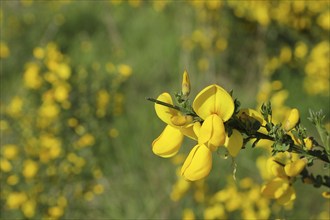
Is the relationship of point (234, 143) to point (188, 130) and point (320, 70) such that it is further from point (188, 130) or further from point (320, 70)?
point (320, 70)

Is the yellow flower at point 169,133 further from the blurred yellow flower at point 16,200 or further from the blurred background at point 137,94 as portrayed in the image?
the blurred yellow flower at point 16,200

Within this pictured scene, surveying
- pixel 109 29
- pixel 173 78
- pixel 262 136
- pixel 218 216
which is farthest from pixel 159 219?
pixel 109 29

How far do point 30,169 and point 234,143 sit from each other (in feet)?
5.87

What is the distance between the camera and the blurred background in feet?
8.87

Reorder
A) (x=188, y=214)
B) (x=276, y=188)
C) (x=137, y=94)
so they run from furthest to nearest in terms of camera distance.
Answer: (x=137, y=94), (x=188, y=214), (x=276, y=188)

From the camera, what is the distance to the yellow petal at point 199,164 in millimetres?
1003

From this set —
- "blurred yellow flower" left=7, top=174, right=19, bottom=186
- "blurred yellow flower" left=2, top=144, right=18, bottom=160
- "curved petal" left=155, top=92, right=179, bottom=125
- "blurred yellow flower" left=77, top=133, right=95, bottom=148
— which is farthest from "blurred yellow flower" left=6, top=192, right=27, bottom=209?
"curved petal" left=155, top=92, right=179, bottom=125

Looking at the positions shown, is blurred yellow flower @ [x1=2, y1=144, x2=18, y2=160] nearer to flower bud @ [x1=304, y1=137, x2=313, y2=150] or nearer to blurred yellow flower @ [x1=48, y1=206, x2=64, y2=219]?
blurred yellow flower @ [x1=48, y1=206, x2=64, y2=219]

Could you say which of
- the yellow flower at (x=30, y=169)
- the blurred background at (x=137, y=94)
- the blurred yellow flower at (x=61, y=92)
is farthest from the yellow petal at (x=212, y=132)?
the blurred yellow flower at (x=61, y=92)

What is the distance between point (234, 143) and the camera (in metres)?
1.12

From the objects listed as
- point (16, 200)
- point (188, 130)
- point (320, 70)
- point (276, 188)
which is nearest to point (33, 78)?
point (16, 200)

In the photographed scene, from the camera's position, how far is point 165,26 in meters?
5.30

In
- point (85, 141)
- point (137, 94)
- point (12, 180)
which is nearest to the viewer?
point (12, 180)

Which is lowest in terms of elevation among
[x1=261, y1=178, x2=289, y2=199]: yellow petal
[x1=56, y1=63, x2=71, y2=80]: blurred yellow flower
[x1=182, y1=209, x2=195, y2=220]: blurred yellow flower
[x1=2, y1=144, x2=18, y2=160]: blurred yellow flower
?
[x1=182, y1=209, x2=195, y2=220]: blurred yellow flower
